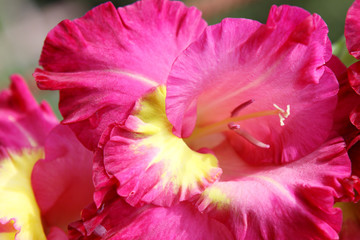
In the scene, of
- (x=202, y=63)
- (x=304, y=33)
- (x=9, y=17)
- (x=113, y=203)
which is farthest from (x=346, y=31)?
(x=9, y=17)

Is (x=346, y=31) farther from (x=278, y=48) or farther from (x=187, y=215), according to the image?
(x=187, y=215)

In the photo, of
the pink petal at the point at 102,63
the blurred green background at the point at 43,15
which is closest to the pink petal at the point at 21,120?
the pink petal at the point at 102,63

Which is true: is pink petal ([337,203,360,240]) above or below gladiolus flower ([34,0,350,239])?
below

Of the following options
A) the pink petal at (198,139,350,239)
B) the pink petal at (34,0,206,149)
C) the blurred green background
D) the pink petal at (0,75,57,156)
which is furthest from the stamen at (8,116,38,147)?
the blurred green background

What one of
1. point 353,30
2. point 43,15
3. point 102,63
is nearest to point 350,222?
point 353,30

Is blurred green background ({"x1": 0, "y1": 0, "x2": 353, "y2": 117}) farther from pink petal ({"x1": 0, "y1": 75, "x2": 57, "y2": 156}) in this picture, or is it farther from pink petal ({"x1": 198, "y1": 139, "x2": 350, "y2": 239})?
pink petal ({"x1": 198, "y1": 139, "x2": 350, "y2": 239})

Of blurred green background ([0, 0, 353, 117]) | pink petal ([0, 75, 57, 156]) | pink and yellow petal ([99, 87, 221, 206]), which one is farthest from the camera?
blurred green background ([0, 0, 353, 117])

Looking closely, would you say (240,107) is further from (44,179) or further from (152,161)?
(44,179)
